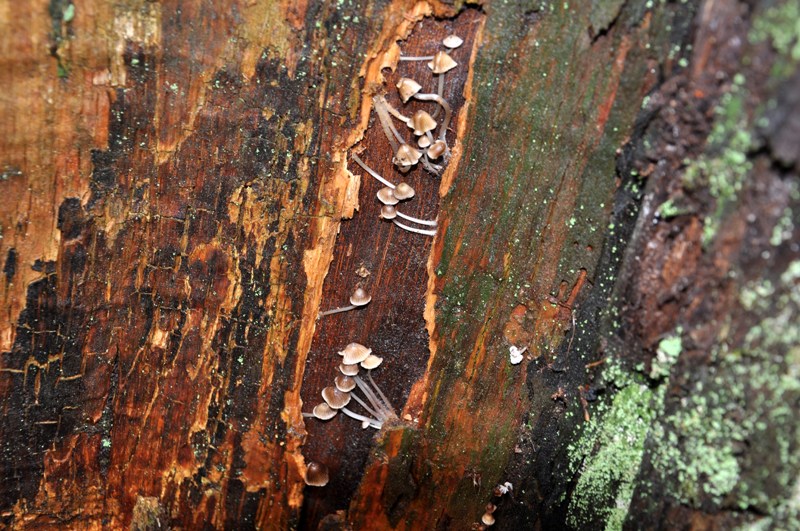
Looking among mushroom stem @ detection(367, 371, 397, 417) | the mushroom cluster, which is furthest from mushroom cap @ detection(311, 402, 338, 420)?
mushroom stem @ detection(367, 371, 397, 417)

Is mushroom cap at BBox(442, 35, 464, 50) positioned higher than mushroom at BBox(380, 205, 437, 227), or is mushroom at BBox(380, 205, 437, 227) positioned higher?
mushroom cap at BBox(442, 35, 464, 50)

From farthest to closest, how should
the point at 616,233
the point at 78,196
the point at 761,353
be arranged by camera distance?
the point at 78,196
the point at 616,233
the point at 761,353

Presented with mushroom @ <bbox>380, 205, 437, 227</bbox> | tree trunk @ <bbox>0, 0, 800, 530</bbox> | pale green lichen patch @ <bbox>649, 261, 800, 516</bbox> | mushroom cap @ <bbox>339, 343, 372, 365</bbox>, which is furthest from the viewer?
mushroom cap @ <bbox>339, 343, 372, 365</bbox>

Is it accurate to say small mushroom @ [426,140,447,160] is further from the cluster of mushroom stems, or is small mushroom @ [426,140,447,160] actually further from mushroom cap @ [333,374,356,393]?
mushroom cap @ [333,374,356,393]

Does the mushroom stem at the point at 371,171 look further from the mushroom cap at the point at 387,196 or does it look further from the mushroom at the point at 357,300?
the mushroom at the point at 357,300

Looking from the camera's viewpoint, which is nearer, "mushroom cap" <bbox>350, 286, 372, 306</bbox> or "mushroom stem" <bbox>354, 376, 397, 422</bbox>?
"mushroom cap" <bbox>350, 286, 372, 306</bbox>

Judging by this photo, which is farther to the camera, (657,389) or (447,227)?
(447,227)

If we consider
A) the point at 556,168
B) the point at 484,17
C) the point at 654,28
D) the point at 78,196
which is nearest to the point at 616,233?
the point at 556,168

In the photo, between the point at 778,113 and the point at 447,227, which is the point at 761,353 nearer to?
the point at 778,113
